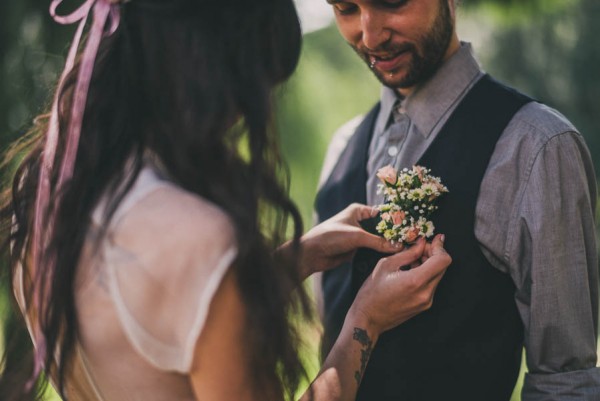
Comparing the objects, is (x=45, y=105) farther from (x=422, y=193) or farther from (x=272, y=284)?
(x=422, y=193)

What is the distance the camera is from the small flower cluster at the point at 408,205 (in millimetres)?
1964

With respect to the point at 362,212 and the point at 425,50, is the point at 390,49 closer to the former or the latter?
the point at 425,50

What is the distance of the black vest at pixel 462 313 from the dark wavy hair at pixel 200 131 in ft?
2.19

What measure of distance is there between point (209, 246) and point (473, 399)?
3.47 feet

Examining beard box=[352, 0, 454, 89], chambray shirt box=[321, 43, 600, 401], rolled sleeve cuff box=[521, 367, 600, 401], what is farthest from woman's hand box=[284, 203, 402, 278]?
rolled sleeve cuff box=[521, 367, 600, 401]

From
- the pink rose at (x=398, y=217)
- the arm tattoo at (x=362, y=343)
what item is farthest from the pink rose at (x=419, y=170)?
the arm tattoo at (x=362, y=343)

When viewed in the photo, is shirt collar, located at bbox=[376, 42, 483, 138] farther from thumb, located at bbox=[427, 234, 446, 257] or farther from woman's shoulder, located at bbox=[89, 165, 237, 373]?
woman's shoulder, located at bbox=[89, 165, 237, 373]

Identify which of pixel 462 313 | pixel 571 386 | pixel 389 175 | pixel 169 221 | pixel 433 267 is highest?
pixel 169 221

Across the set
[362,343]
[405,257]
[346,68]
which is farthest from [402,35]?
[346,68]

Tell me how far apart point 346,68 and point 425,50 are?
855 cm

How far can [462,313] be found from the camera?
2.03 meters

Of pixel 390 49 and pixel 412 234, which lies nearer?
pixel 412 234

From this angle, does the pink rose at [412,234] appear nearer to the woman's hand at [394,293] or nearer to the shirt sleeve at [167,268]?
the woman's hand at [394,293]

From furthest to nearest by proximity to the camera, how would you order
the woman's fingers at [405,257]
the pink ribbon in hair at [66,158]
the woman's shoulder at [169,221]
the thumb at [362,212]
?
the thumb at [362,212] → the woman's fingers at [405,257] → the pink ribbon in hair at [66,158] → the woman's shoulder at [169,221]
